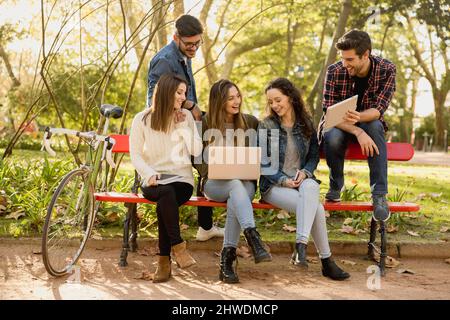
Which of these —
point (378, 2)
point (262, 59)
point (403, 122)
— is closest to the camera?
point (378, 2)

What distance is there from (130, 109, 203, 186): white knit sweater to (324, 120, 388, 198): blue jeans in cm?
102

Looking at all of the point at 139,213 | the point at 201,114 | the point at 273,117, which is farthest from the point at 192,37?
the point at 139,213

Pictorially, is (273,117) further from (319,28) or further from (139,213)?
(319,28)

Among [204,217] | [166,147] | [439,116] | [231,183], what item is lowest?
[204,217]

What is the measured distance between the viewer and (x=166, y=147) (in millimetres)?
4484

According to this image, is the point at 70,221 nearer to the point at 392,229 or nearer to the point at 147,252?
the point at 147,252

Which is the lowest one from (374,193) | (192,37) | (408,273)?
(408,273)

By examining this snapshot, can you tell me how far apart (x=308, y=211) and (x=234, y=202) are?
512 mm

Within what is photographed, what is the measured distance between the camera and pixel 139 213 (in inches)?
221

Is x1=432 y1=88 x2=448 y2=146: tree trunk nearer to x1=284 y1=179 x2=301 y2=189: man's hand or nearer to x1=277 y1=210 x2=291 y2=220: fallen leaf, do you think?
x1=277 y1=210 x2=291 y2=220: fallen leaf

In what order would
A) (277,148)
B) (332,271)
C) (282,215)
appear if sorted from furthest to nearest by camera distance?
(282,215) < (277,148) < (332,271)

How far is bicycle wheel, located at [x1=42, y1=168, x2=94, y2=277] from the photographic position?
14.2 feet

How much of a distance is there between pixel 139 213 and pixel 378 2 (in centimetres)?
1180

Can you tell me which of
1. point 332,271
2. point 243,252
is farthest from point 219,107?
point 332,271
